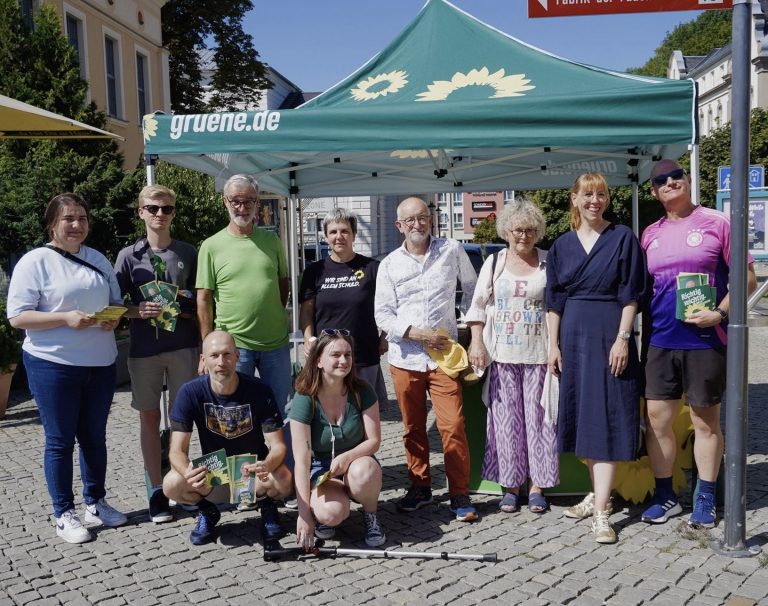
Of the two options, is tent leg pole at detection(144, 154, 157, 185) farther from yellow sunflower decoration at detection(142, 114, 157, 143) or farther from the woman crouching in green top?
the woman crouching in green top

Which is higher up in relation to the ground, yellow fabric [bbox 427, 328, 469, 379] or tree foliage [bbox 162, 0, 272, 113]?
tree foliage [bbox 162, 0, 272, 113]

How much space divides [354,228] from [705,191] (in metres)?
29.6

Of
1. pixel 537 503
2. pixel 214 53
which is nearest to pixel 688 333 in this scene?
pixel 537 503

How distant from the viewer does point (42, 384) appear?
13.1ft

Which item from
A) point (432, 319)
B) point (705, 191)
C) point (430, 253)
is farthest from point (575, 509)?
point (705, 191)

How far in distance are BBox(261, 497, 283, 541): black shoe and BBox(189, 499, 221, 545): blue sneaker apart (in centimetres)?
28

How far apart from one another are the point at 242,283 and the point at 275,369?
1.82 feet

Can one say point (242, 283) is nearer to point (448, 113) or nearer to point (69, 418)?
point (69, 418)

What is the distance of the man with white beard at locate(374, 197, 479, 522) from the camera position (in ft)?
14.2

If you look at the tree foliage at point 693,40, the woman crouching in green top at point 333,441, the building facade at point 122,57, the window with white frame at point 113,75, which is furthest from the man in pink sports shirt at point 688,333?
the tree foliage at point 693,40

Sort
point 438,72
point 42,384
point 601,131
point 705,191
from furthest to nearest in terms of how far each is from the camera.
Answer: point 705,191
point 438,72
point 601,131
point 42,384

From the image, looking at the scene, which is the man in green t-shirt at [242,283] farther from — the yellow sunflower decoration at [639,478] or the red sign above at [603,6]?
the yellow sunflower decoration at [639,478]

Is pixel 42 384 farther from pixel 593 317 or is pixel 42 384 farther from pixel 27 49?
pixel 27 49

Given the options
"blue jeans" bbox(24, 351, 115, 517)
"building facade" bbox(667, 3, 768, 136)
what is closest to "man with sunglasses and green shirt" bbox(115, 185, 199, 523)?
"blue jeans" bbox(24, 351, 115, 517)
